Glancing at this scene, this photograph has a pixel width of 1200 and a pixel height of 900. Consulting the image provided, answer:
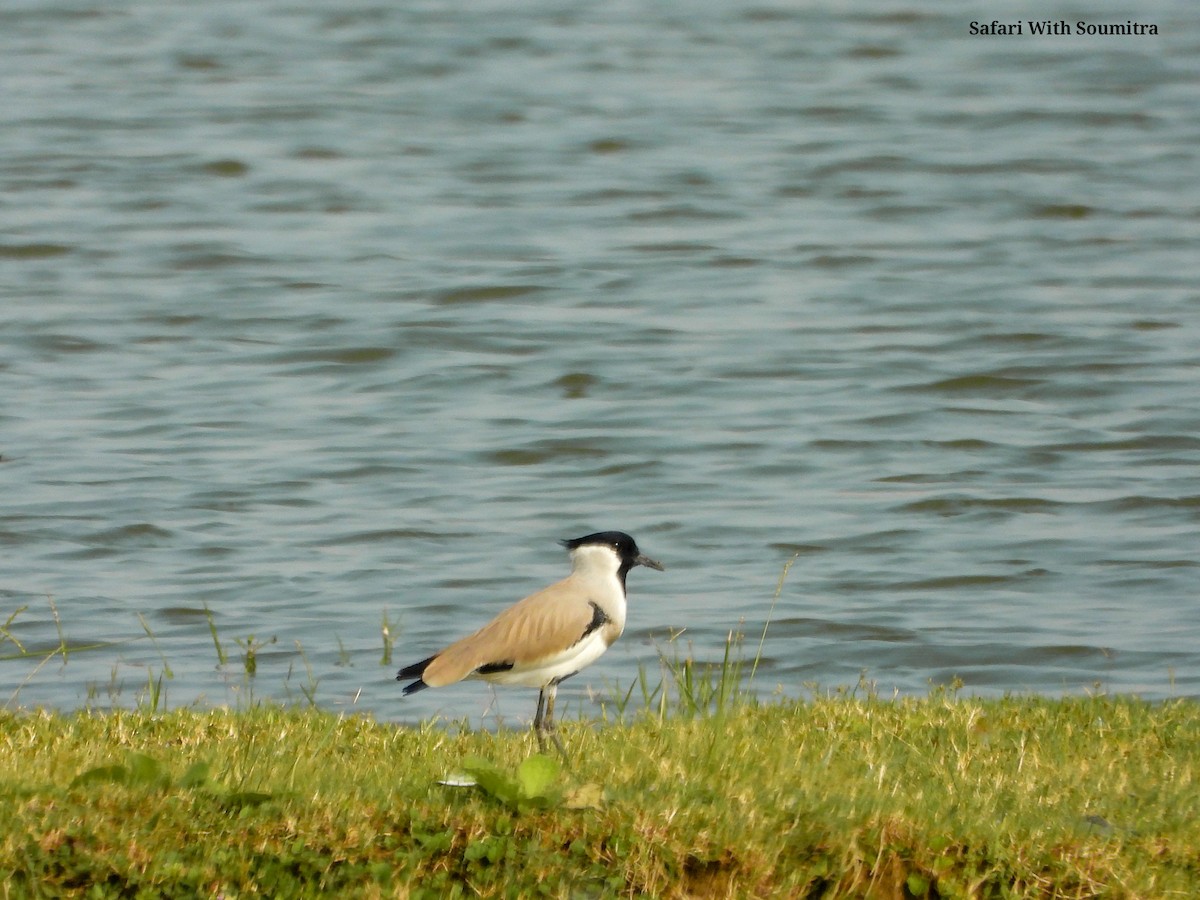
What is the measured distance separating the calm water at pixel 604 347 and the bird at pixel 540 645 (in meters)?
2.06

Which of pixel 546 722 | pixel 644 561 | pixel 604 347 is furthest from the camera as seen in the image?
pixel 604 347

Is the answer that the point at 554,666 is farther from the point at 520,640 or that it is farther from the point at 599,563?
the point at 599,563

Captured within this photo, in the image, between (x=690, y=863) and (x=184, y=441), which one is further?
(x=184, y=441)

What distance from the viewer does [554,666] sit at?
666 cm

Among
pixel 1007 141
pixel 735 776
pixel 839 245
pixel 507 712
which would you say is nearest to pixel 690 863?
pixel 735 776

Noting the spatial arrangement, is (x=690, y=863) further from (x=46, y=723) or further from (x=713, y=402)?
(x=713, y=402)

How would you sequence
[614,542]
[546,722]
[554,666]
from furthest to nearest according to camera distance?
[614,542], [554,666], [546,722]

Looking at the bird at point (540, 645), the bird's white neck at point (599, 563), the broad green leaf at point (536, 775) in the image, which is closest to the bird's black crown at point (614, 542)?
the bird's white neck at point (599, 563)

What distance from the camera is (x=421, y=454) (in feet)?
44.2

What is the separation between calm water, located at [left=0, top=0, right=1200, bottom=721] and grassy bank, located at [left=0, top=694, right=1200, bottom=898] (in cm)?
269

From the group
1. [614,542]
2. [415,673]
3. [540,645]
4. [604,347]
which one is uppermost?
[614,542]

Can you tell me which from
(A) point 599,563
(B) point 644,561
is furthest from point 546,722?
(B) point 644,561

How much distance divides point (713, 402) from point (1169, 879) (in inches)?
365

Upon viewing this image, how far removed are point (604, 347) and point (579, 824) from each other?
10.7m
